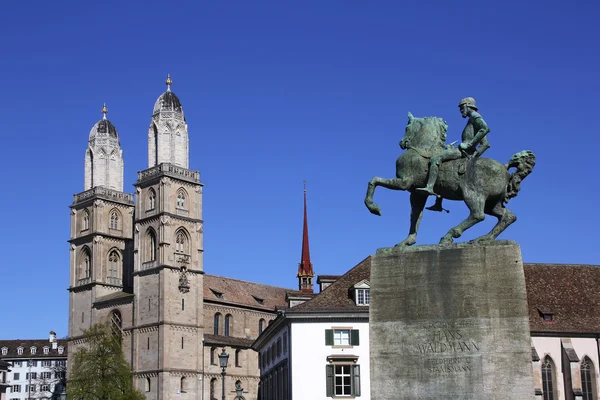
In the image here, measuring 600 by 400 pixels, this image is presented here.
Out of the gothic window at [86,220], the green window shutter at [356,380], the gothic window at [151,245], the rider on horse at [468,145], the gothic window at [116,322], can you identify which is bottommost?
the green window shutter at [356,380]

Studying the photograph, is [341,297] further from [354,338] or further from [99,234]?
[99,234]

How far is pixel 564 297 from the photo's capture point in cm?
6328

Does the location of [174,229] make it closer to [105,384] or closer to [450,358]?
[105,384]

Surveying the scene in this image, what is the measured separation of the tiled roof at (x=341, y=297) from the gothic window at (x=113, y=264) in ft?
197

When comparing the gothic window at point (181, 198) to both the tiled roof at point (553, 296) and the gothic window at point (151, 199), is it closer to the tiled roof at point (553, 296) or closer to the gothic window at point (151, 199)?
the gothic window at point (151, 199)

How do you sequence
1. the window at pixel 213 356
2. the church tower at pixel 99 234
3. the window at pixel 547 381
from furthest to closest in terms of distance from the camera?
the church tower at pixel 99 234 → the window at pixel 213 356 → the window at pixel 547 381

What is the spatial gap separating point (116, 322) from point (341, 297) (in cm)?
5697

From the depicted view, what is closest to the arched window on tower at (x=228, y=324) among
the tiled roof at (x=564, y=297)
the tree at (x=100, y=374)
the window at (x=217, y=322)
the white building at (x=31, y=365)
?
the window at (x=217, y=322)

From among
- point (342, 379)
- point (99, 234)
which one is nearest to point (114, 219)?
point (99, 234)

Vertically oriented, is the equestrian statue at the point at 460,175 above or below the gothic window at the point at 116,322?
below

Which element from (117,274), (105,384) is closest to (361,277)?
(105,384)

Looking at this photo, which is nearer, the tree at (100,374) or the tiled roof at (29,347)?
the tree at (100,374)

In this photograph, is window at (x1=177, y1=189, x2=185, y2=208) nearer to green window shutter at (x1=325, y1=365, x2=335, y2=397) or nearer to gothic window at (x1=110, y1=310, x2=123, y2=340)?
gothic window at (x1=110, y1=310, x2=123, y2=340)

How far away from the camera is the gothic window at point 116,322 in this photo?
109 m
